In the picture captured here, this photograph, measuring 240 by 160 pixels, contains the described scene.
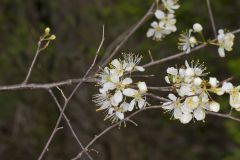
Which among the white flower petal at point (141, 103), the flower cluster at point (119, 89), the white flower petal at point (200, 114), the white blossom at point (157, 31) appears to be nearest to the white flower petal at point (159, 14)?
the white blossom at point (157, 31)

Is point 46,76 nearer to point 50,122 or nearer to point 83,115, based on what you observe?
point 83,115

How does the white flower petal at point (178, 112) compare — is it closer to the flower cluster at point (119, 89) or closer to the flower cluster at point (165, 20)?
the flower cluster at point (119, 89)

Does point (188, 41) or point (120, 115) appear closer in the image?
point (120, 115)

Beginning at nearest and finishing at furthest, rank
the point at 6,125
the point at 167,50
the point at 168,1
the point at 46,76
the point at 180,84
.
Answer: the point at 180,84 → the point at 168,1 → the point at 46,76 → the point at 167,50 → the point at 6,125

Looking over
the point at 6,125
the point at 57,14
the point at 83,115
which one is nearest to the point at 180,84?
the point at 83,115

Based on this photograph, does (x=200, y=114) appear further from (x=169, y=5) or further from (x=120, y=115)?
(x=169, y=5)

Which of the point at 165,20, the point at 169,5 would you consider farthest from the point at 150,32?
the point at 169,5
